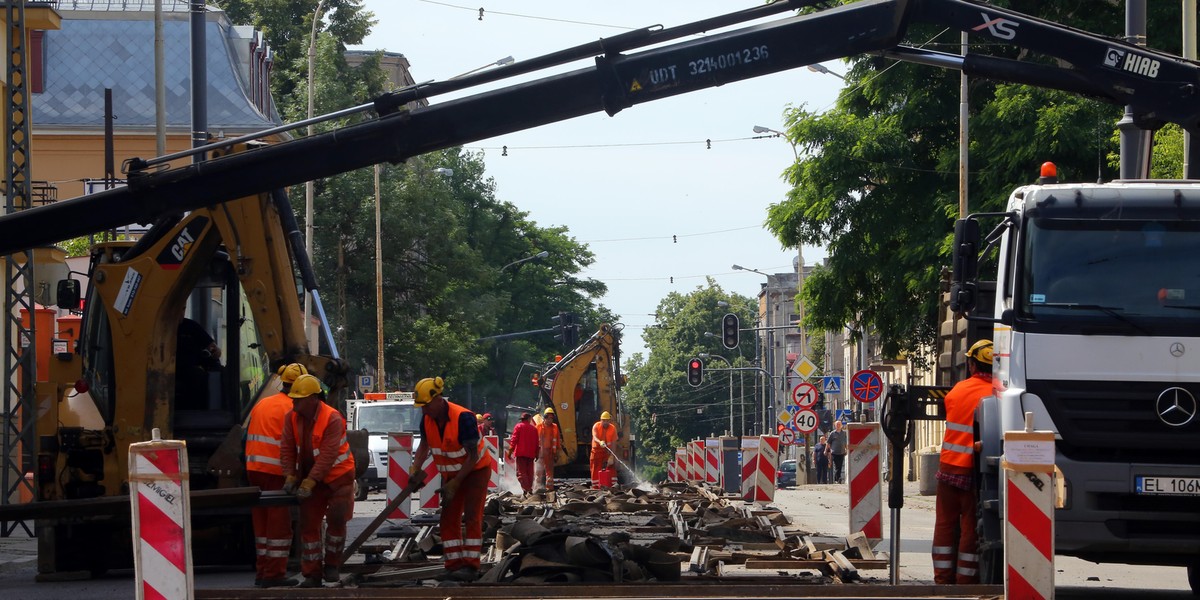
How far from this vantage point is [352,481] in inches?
501

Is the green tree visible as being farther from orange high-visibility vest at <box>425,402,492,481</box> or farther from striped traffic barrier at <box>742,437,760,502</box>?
orange high-visibility vest at <box>425,402,492,481</box>

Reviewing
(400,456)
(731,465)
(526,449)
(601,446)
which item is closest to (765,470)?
(526,449)

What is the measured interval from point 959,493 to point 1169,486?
1534 millimetres

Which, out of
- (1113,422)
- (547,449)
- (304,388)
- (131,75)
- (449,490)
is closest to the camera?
(1113,422)

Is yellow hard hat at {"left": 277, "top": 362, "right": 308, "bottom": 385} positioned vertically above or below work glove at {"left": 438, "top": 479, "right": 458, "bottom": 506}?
above

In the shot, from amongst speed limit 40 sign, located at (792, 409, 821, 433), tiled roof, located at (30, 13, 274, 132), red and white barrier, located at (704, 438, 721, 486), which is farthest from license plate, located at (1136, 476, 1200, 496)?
tiled roof, located at (30, 13, 274, 132)

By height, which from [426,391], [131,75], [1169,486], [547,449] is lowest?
[547,449]

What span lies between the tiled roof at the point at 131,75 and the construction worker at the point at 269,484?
124 feet

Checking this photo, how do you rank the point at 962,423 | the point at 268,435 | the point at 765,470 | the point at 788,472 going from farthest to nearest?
the point at 788,472 < the point at 765,470 < the point at 268,435 < the point at 962,423

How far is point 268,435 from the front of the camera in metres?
12.6

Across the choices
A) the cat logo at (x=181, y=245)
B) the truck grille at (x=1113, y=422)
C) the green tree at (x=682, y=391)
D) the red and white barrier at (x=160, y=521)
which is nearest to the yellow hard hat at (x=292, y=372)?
the cat logo at (x=181, y=245)

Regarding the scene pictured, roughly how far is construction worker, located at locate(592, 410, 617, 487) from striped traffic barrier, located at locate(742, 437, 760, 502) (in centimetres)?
678

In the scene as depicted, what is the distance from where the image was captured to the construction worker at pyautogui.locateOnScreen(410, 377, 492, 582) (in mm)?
12984

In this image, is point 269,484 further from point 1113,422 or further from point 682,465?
point 682,465
